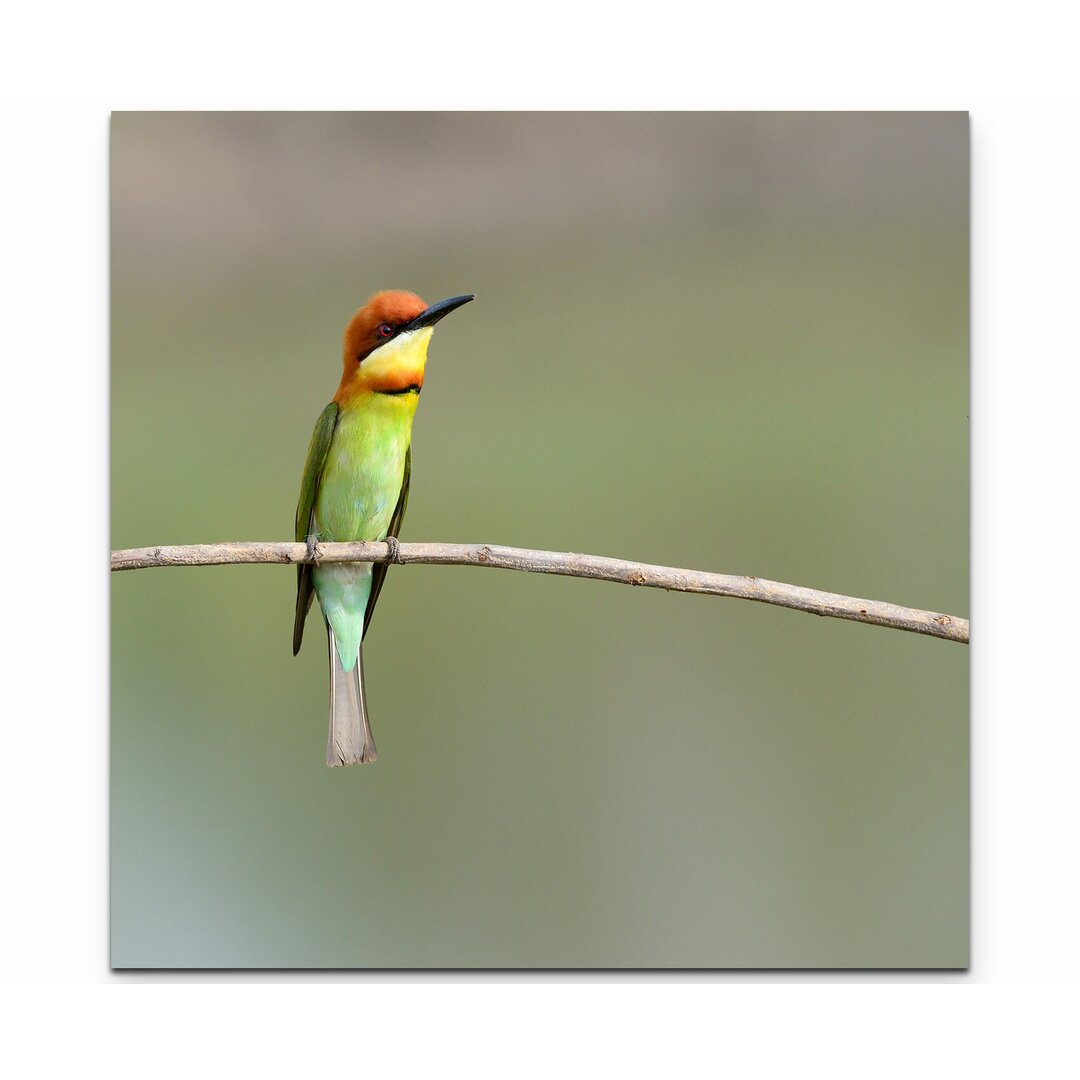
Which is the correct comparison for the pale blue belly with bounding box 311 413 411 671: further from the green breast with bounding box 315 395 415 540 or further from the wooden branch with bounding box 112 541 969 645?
the wooden branch with bounding box 112 541 969 645

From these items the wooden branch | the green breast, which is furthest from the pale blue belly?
the wooden branch

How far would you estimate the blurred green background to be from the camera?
1.91m

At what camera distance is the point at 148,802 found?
1899 millimetres

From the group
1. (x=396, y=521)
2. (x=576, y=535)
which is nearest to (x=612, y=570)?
(x=576, y=535)

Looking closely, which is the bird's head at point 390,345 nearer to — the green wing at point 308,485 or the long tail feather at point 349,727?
the green wing at point 308,485

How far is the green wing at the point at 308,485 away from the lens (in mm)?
2002

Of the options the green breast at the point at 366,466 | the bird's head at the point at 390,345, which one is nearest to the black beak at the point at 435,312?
the bird's head at the point at 390,345

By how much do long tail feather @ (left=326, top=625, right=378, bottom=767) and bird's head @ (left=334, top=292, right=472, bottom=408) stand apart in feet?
1.71

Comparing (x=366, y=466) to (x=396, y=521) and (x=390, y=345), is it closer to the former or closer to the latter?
(x=396, y=521)

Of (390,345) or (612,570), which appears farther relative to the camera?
(390,345)

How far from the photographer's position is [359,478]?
79.1 inches

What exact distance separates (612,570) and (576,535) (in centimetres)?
23

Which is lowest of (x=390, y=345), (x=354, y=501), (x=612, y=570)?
(x=612, y=570)
